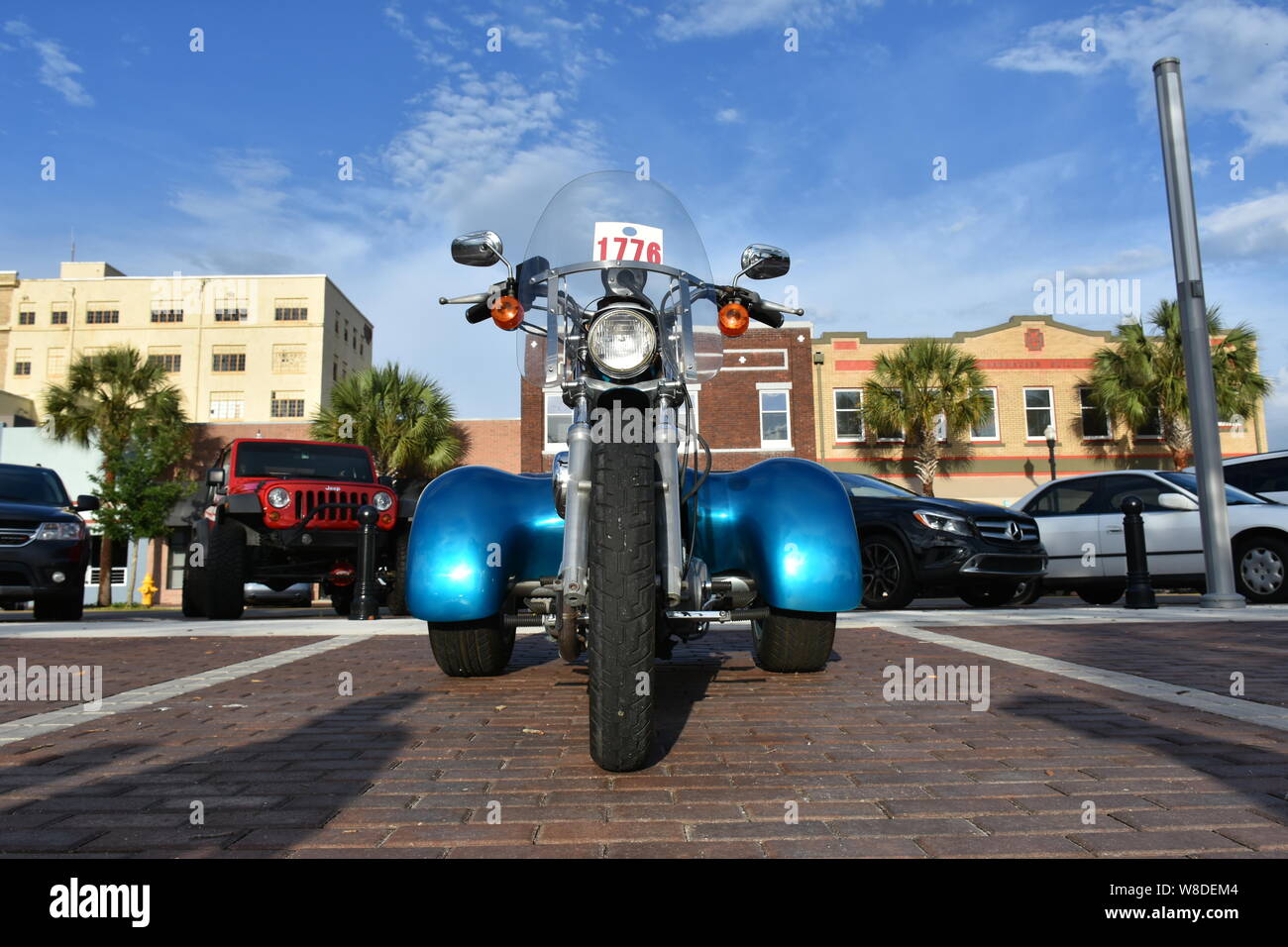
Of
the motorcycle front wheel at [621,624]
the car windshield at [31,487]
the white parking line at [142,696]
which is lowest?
the white parking line at [142,696]

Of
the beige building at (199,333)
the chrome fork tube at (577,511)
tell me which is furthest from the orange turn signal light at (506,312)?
the beige building at (199,333)

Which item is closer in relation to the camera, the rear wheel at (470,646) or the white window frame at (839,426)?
the rear wheel at (470,646)

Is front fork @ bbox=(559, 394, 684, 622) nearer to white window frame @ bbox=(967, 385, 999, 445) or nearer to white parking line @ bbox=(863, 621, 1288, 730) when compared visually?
white parking line @ bbox=(863, 621, 1288, 730)

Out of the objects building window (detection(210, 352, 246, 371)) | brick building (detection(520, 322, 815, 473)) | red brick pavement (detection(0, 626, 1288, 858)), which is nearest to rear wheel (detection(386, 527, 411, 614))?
red brick pavement (detection(0, 626, 1288, 858))

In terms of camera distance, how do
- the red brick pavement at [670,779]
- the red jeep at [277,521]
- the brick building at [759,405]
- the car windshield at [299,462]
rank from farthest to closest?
1. the brick building at [759,405]
2. the car windshield at [299,462]
3. the red jeep at [277,521]
4. the red brick pavement at [670,779]

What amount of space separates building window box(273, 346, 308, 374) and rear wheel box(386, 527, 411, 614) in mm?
40784

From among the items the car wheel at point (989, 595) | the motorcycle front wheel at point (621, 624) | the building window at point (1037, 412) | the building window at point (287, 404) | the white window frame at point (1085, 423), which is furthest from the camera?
the building window at point (287, 404)

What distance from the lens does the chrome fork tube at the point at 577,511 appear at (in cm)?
295

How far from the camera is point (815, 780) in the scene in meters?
2.61

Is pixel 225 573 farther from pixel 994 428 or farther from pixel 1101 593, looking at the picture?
pixel 994 428

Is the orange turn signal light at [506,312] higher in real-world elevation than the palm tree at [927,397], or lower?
lower

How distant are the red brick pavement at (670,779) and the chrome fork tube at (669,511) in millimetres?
572

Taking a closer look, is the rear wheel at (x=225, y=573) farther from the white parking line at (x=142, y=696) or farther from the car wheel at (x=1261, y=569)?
the car wheel at (x=1261, y=569)
